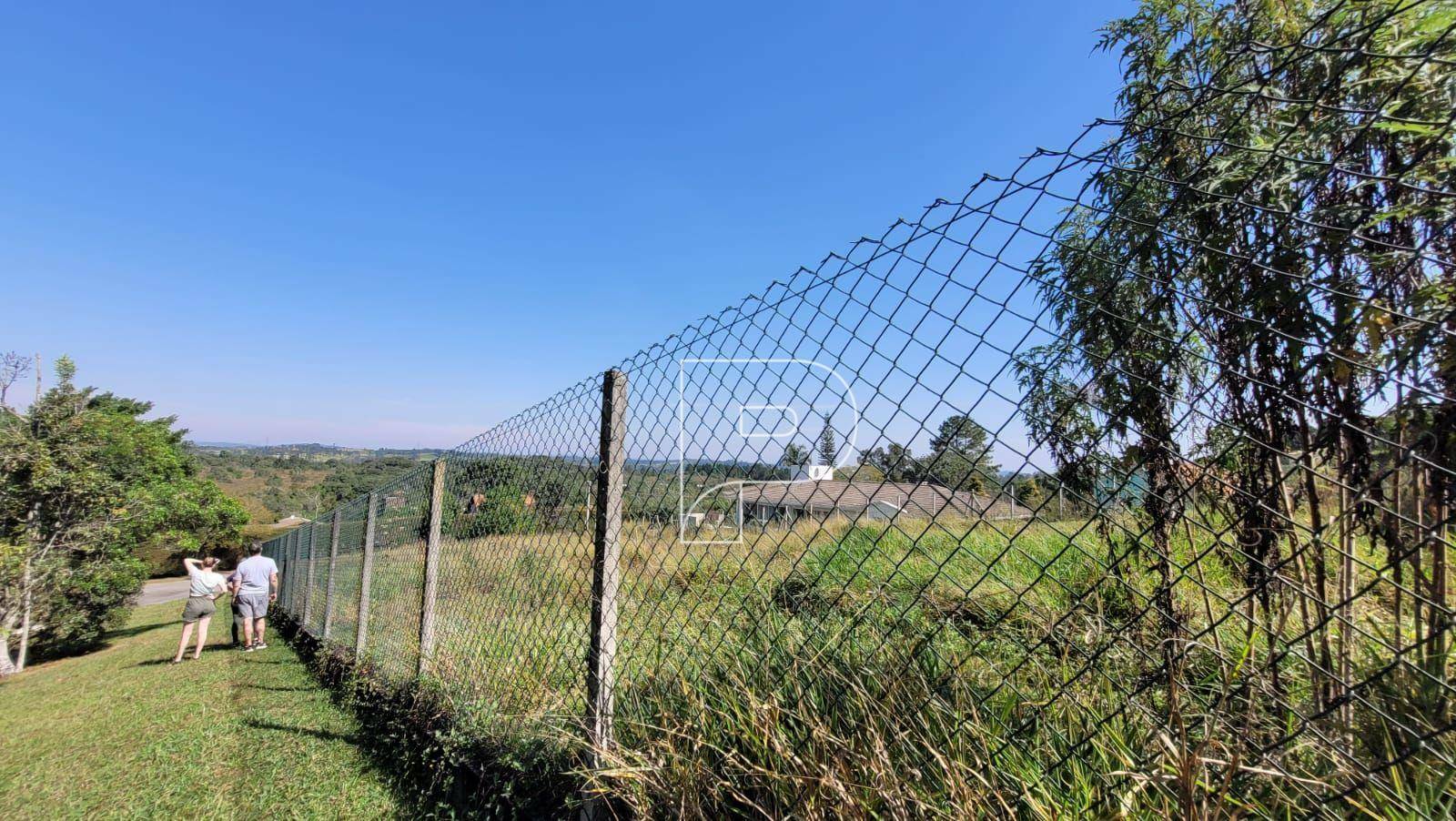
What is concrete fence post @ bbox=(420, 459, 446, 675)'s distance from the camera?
361cm

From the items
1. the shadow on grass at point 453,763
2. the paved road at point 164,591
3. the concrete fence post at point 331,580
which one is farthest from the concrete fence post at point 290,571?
the paved road at point 164,591

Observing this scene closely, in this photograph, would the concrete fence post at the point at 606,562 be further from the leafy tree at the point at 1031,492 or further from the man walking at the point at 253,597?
the man walking at the point at 253,597

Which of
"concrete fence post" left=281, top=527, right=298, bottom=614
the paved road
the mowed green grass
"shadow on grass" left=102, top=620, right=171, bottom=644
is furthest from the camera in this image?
the paved road

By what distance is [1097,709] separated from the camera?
4.69ft

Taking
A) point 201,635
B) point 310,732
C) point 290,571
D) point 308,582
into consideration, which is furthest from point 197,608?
point 310,732

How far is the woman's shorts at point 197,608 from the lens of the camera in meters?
Answer: 7.59

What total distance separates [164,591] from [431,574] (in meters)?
35.2

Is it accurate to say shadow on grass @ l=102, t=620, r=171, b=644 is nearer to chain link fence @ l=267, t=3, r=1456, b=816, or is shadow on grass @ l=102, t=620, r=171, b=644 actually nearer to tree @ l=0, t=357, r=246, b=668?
tree @ l=0, t=357, r=246, b=668

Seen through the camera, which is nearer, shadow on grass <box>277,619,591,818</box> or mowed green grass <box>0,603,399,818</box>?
shadow on grass <box>277,619,591,818</box>

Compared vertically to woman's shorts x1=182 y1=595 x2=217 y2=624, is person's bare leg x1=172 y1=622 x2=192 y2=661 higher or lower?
→ lower

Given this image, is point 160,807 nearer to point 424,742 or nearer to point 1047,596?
point 424,742

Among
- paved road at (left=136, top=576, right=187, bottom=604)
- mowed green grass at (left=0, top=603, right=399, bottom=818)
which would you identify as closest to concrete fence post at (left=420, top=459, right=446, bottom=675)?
mowed green grass at (left=0, top=603, right=399, bottom=818)

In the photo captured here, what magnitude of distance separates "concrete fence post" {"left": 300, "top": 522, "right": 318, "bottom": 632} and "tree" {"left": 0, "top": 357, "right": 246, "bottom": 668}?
5863mm

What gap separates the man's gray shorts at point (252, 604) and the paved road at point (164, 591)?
21.4 meters
